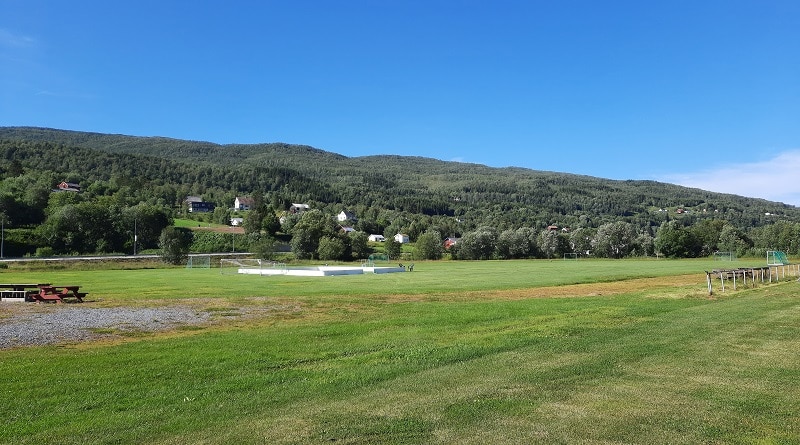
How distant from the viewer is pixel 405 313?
23.3m

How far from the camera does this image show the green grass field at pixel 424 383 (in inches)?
322

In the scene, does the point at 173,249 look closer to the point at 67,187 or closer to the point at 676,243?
the point at 67,187

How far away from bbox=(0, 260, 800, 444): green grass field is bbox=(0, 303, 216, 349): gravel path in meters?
1.61

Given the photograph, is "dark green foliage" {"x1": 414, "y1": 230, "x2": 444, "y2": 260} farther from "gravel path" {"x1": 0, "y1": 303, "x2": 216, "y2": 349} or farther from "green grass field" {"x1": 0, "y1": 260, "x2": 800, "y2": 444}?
"green grass field" {"x1": 0, "y1": 260, "x2": 800, "y2": 444}

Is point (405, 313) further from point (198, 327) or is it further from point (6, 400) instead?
point (6, 400)

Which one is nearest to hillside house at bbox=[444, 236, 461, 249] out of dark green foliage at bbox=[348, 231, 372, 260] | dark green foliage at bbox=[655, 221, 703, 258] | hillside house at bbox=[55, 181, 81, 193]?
dark green foliage at bbox=[348, 231, 372, 260]

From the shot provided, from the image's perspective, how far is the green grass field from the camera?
8.18 meters

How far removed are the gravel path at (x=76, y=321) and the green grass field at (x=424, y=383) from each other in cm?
161

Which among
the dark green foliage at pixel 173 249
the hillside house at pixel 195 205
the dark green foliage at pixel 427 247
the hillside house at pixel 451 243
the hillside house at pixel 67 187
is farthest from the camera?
the hillside house at pixel 195 205

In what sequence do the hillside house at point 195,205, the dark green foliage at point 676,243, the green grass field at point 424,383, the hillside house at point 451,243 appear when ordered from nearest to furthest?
the green grass field at point 424,383, the dark green foliage at point 676,243, the hillside house at point 451,243, the hillside house at point 195,205

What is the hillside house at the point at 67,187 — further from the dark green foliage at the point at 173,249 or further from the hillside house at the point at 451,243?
the hillside house at the point at 451,243

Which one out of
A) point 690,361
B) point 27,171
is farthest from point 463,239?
point 27,171

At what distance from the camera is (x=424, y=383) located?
1107 centimetres

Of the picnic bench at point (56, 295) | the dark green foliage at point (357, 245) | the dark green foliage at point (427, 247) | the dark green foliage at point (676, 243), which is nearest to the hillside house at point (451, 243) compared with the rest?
the dark green foliage at point (427, 247)
